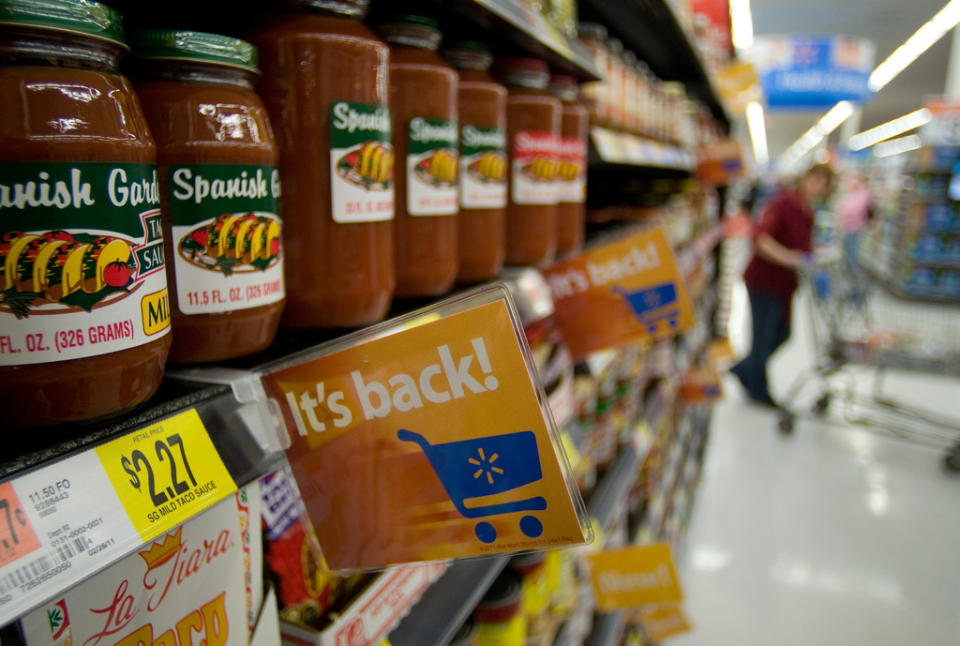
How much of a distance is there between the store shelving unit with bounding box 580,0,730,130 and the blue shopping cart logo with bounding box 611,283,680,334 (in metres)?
0.96

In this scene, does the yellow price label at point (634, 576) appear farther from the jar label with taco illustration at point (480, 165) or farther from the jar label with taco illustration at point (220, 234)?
the jar label with taco illustration at point (220, 234)

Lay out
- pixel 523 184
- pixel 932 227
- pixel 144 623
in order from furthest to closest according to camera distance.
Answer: pixel 932 227
pixel 523 184
pixel 144 623

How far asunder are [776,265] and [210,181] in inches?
183

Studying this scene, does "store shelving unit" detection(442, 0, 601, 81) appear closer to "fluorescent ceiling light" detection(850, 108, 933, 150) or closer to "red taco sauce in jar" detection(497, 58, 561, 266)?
"red taco sauce in jar" detection(497, 58, 561, 266)

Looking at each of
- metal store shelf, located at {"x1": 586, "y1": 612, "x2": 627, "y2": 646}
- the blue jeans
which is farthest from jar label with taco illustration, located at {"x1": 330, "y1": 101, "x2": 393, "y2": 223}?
the blue jeans

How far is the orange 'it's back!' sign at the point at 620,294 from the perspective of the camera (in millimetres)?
978

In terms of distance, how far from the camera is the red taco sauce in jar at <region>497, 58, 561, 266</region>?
892 mm

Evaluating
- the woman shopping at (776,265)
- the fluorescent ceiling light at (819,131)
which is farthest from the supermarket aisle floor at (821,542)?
the fluorescent ceiling light at (819,131)

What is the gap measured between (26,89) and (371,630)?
57 centimetres

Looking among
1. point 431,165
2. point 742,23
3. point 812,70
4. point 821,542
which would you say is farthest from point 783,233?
point 812,70

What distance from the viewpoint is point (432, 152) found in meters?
0.68

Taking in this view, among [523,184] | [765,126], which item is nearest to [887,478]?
[523,184]

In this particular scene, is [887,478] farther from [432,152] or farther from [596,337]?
[432,152]

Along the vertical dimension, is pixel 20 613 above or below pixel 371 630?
above
